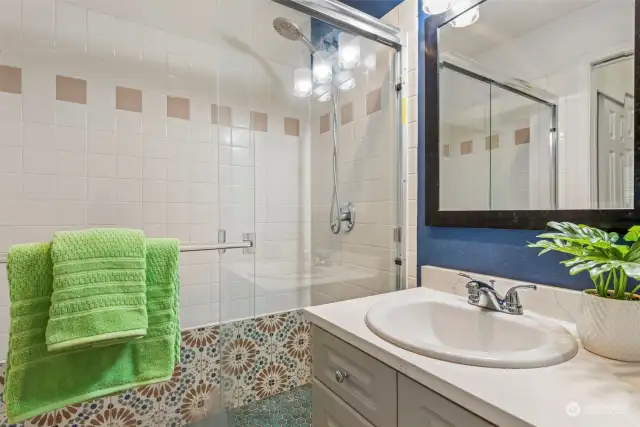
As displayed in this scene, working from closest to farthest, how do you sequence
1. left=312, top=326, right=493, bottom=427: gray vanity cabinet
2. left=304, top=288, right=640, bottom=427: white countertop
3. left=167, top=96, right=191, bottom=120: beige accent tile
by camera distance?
left=304, top=288, right=640, bottom=427: white countertop < left=312, top=326, right=493, bottom=427: gray vanity cabinet < left=167, top=96, right=191, bottom=120: beige accent tile

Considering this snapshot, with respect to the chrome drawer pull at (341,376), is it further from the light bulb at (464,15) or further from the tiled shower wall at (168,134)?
the light bulb at (464,15)

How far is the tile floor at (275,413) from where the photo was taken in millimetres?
1503

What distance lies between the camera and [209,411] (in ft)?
4.89

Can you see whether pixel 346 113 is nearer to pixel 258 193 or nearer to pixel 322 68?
pixel 322 68

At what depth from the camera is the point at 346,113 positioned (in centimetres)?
165

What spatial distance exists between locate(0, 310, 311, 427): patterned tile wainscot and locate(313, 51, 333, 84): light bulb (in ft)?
4.11

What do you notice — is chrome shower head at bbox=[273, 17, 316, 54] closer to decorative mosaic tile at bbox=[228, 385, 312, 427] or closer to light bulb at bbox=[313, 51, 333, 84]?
light bulb at bbox=[313, 51, 333, 84]

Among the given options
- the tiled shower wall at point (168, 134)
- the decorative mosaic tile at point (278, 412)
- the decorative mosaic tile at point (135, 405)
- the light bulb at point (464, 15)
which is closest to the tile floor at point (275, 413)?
the decorative mosaic tile at point (278, 412)

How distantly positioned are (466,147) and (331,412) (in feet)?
3.22

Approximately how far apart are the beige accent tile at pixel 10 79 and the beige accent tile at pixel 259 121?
0.90m

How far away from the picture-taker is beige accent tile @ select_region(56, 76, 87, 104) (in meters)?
1.33

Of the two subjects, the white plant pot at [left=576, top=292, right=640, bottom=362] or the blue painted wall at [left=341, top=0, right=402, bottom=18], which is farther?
the blue painted wall at [left=341, top=0, right=402, bottom=18]

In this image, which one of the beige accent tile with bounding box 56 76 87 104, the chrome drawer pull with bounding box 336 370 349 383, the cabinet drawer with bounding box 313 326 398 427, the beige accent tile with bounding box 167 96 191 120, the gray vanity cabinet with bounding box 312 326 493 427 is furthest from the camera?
the beige accent tile with bounding box 167 96 191 120

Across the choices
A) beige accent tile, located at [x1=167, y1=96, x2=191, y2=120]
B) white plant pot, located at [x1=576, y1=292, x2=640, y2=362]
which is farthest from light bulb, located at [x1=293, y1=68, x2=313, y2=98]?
white plant pot, located at [x1=576, y1=292, x2=640, y2=362]
